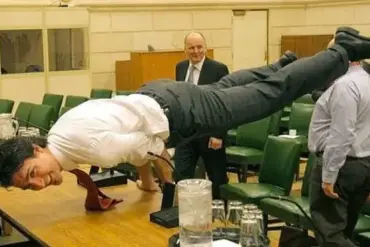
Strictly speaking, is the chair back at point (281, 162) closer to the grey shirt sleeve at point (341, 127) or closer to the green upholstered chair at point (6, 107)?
the grey shirt sleeve at point (341, 127)

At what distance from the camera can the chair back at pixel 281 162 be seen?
446 cm

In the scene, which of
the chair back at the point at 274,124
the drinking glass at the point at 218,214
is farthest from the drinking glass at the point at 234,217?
the chair back at the point at 274,124

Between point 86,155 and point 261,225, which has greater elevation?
point 86,155

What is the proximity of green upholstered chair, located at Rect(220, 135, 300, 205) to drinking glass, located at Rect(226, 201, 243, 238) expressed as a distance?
1.55 metres

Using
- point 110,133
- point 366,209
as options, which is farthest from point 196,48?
point 110,133

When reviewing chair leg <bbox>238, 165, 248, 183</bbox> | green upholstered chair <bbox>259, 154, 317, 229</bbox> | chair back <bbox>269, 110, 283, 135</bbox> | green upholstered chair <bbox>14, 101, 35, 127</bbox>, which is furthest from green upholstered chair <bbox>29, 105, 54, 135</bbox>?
green upholstered chair <bbox>259, 154, 317, 229</bbox>

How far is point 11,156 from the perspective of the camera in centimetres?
261

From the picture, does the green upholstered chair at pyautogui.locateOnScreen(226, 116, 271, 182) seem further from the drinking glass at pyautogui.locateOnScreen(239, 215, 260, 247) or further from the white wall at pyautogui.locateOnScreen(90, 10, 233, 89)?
the white wall at pyautogui.locateOnScreen(90, 10, 233, 89)

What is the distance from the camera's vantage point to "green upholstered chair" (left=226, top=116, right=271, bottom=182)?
5598 millimetres

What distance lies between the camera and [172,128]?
2822 mm


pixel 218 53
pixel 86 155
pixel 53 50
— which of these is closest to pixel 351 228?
pixel 86 155

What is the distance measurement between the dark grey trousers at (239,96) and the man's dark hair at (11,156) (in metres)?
0.60

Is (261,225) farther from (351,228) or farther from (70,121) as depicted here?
(351,228)

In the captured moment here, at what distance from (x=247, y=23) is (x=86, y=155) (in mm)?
9383
